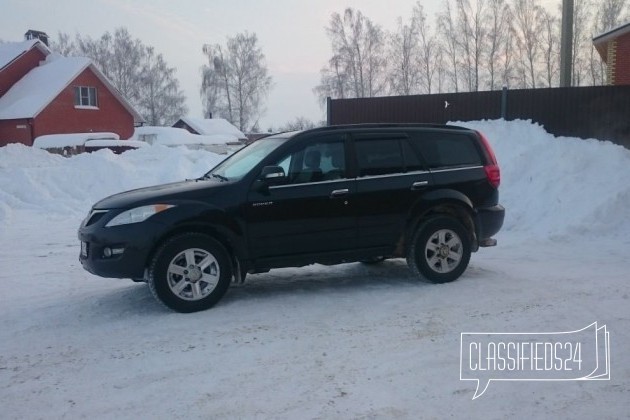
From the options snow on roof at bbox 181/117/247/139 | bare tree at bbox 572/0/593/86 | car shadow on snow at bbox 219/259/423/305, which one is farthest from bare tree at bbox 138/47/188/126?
car shadow on snow at bbox 219/259/423/305

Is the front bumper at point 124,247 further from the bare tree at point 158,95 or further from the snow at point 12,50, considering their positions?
the bare tree at point 158,95

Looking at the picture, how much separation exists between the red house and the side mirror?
32275 millimetres

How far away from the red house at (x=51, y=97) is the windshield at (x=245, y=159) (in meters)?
31.2

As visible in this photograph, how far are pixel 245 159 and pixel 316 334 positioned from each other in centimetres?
233

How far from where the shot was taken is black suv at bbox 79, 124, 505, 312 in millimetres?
5820

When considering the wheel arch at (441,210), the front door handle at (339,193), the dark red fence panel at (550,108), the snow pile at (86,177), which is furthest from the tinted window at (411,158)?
the snow pile at (86,177)

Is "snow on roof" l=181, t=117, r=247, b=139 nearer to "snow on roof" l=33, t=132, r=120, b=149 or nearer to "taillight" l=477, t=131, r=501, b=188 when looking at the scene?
"snow on roof" l=33, t=132, r=120, b=149

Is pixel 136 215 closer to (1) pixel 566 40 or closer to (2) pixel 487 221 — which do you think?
(2) pixel 487 221

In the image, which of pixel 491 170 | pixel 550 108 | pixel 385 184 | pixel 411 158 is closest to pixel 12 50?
pixel 550 108

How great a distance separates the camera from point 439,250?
6.82m

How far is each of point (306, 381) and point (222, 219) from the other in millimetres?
2170

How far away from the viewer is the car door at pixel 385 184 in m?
6.55

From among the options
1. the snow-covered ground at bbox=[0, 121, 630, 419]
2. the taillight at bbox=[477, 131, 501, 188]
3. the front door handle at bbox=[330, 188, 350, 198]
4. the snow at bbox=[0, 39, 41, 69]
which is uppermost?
the snow at bbox=[0, 39, 41, 69]

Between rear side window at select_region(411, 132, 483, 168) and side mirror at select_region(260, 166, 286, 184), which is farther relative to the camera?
rear side window at select_region(411, 132, 483, 168)
